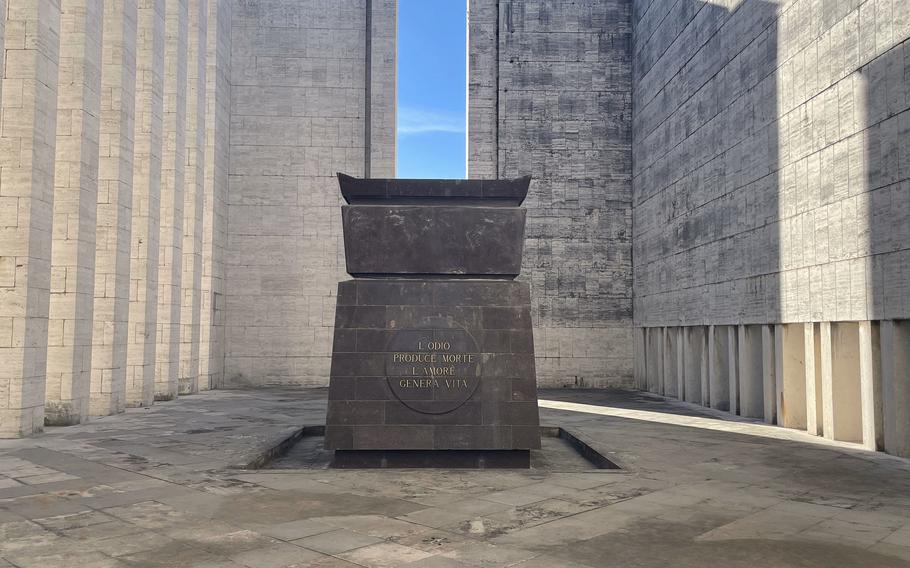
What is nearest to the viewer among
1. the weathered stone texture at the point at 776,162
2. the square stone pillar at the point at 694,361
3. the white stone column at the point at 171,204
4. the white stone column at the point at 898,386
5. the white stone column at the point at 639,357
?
the white stone column at the point at 898,386

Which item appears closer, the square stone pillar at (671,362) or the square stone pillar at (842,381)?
the square stone pillar at (842,381)

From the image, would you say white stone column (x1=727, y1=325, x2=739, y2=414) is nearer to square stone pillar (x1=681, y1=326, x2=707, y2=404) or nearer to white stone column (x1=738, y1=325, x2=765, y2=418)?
white stone column (x1=738, y1=325, x2=765, y2=418)

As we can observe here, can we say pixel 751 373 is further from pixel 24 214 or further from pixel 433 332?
pixel 24 214

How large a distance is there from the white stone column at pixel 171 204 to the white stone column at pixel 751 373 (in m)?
22.4

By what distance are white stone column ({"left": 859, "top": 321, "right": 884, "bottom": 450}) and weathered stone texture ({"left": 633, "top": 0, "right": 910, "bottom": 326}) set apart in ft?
1.90

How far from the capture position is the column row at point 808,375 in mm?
15992

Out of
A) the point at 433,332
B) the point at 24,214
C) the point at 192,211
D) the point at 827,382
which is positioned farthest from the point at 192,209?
the point at 827,382

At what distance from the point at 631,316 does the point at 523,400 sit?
24.1 m

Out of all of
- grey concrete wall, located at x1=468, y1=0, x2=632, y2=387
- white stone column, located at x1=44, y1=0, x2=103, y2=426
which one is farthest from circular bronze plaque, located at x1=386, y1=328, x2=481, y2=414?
grey concrete wall, located at x1=468, y1=0, x2=632, y2=387

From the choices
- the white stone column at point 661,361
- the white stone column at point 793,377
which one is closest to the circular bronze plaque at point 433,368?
the white stone column at point 793,377

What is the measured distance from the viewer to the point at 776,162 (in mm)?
21469

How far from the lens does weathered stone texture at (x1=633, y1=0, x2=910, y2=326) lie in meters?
16.4

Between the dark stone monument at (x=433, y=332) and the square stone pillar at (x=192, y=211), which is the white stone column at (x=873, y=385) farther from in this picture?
the square stone pillar at (x=192, y=211)

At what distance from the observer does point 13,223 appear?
700 inches
